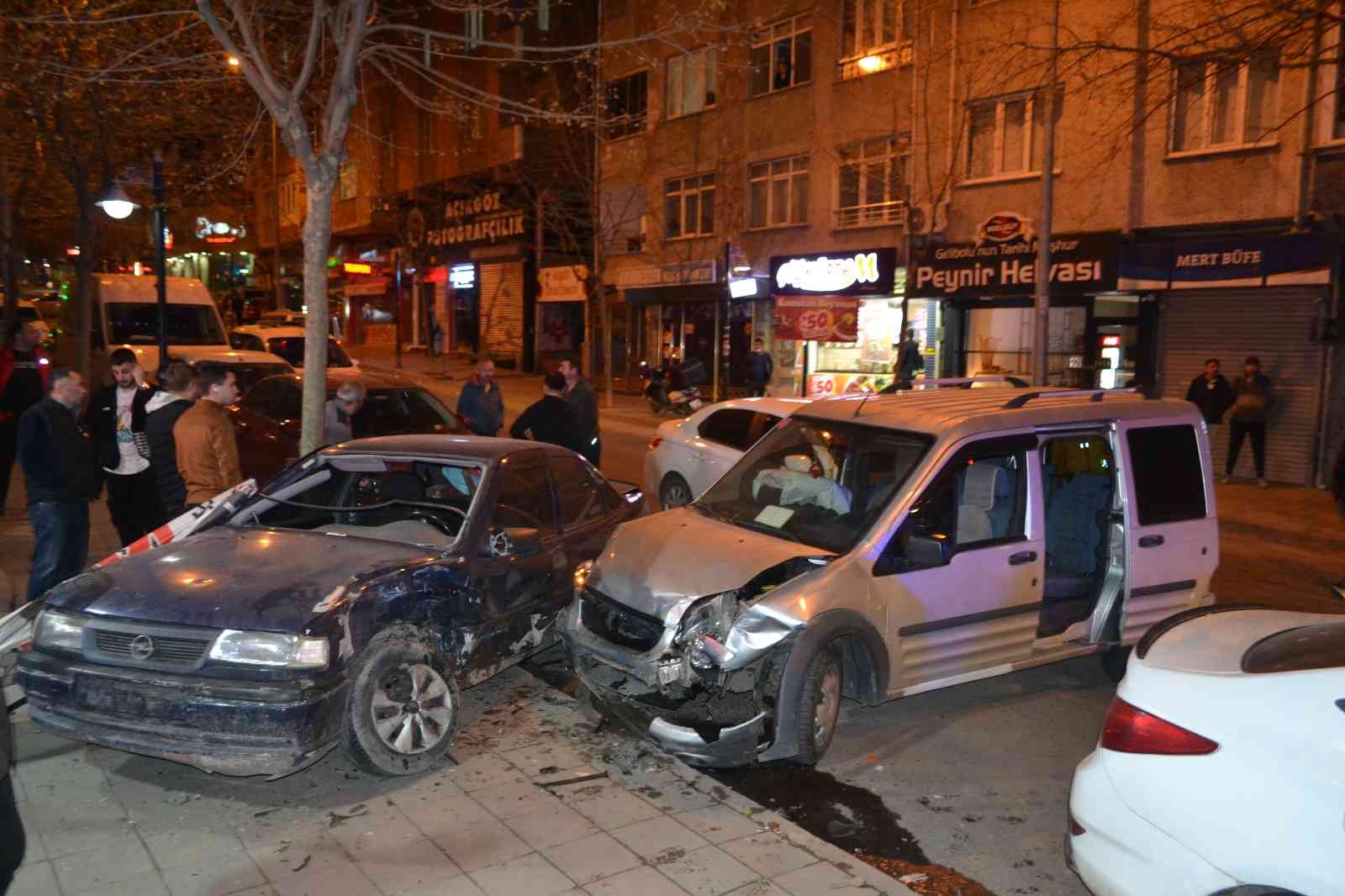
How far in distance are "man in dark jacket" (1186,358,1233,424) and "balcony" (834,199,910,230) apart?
7010 millimetres

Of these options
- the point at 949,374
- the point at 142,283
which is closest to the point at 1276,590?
the point at 949,374

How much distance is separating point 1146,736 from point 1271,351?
14.8 m

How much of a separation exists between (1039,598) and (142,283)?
19.9 meters

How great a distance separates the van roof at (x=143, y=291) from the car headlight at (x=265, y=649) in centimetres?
1792

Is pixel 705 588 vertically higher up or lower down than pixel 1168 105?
lower down

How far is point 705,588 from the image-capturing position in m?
5.12

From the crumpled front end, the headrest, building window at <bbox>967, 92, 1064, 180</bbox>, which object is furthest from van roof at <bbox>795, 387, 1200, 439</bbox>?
building window at <bbox>967, 92, 1064, 180</bbox>

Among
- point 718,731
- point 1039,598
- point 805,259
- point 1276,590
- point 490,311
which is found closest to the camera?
point 718,731

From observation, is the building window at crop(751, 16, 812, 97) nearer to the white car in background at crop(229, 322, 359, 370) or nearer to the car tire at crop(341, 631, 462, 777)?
the white car in background at crop(229, 322, 359, 370)

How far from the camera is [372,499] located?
662cm

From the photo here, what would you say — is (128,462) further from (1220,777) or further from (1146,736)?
(1220,777)

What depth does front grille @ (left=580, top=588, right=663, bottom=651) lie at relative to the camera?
530 centimetres

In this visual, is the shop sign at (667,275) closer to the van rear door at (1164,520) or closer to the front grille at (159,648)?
the van rear door at (1164,520)

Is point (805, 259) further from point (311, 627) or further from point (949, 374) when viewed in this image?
point (311, 627)
